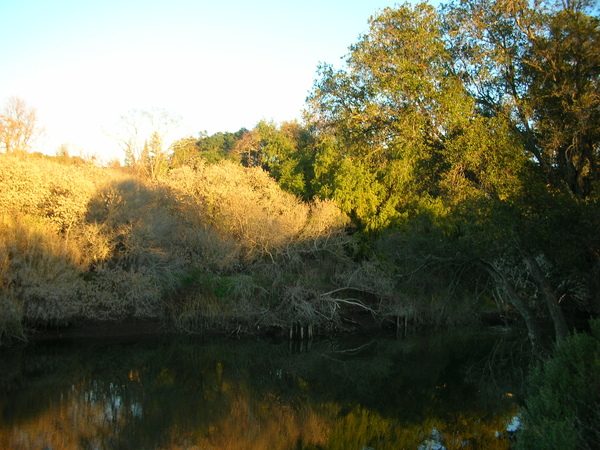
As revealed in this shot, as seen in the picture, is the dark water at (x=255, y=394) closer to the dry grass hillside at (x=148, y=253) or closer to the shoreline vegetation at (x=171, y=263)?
the shoreline vegetation at (x=171, y=263)

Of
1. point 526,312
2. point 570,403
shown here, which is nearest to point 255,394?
point 526,312

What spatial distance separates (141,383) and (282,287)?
9.85 m

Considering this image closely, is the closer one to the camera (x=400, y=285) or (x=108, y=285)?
(x=400, y=285)

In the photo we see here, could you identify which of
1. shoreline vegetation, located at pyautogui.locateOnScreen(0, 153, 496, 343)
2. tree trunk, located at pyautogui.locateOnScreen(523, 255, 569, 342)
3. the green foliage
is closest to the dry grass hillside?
shoreline vegetation, located at pyautogui.locateOnScreen(0, 153, 496, 343)

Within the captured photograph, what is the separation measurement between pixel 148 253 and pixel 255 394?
10.4 meters

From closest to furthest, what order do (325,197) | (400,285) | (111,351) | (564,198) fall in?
(564,198)
(400,285)
(111,351)
(325,197)

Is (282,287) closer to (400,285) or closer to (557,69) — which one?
(400,285)

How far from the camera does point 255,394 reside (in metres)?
17.2

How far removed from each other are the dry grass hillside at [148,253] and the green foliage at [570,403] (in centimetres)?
1775

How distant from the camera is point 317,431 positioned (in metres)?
13.9

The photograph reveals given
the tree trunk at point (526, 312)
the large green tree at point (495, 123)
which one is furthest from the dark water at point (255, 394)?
the large green tree at point (495, 123)

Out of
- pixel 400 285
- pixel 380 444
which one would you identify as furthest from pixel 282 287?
pixel 380 444

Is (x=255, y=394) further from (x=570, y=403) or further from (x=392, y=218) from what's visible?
(x=392, y=218)

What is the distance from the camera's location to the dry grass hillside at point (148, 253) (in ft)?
71.7
